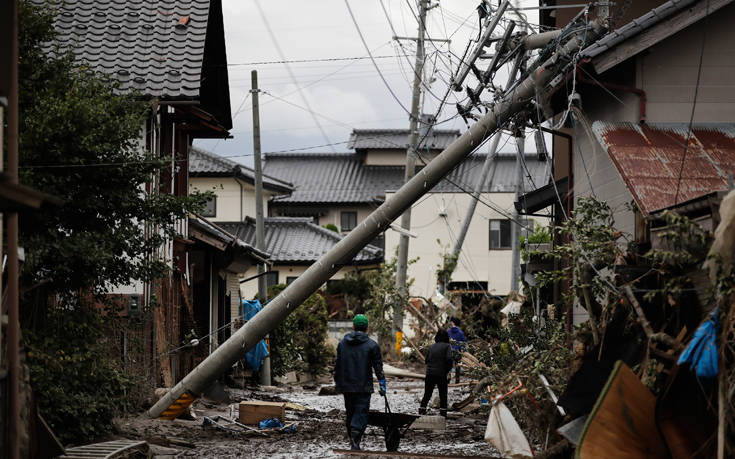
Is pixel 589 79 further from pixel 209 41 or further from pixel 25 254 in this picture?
pixel 209 41

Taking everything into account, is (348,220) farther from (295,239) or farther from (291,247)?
(291,247)

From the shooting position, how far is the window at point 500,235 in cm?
4622

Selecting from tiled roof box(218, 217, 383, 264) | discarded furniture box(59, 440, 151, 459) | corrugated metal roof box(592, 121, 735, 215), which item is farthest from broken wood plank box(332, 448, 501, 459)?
tiled roof box(218, 217, 383, 264)

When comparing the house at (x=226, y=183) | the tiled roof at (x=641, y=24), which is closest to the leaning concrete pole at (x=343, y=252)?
the tiled roof at (x=641, y=24)

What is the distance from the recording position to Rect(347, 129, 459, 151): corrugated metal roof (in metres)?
54.2

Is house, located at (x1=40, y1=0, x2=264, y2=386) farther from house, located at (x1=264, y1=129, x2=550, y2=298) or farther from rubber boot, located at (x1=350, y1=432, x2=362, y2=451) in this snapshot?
house, located at (x1=264, y1=129, x2=550, y2=298)

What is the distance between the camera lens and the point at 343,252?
14289mm

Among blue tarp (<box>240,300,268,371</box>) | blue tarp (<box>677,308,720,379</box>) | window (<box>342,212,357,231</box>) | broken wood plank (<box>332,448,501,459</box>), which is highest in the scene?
window (<box>342,212,357,231</box>)

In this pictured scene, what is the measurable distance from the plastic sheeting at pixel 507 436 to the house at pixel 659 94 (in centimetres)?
387

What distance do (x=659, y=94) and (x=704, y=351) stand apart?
23.0 feet

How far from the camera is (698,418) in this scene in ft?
25.1

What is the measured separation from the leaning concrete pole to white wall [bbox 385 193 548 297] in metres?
31.4

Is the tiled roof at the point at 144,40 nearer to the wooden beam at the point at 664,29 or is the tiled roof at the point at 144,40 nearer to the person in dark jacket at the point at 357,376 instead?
the person in dark jacket at the point at 357,376

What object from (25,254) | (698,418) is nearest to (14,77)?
(25,254)
